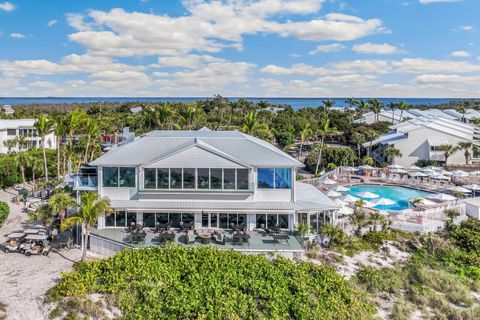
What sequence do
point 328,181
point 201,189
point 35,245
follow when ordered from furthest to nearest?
1. point 328,181
2. point 201,189
3. point 35,245

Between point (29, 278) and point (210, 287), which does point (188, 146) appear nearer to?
point (210, 287)

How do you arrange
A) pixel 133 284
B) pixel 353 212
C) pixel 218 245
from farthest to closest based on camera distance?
1. pixel 353 212
2. pixel 218 245
3. pixel 133 284

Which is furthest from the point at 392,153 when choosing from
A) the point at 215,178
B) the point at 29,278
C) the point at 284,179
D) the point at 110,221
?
the point at 29,278

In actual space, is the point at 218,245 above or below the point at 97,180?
below

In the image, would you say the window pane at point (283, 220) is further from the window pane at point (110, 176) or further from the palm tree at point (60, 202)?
the palm tree at point (60, 202)

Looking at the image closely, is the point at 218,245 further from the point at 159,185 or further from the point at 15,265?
the point at 15,265

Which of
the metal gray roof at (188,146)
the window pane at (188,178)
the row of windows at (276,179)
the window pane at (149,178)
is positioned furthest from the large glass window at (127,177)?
the row of windows at (276,179)

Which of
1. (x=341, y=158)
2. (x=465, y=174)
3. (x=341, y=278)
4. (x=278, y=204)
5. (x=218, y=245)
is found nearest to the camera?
(x=341, y=278)

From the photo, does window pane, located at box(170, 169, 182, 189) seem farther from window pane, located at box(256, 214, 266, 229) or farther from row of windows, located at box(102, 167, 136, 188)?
window pane, located at box(256, 214, 266, 229)

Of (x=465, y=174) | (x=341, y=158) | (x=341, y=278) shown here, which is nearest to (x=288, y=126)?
(x=341, y=158)
